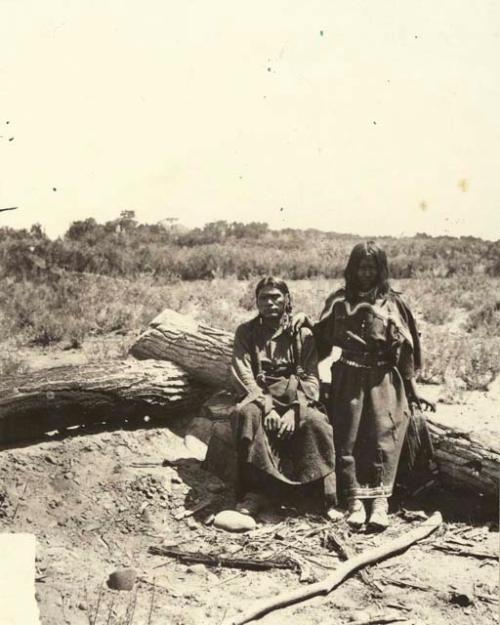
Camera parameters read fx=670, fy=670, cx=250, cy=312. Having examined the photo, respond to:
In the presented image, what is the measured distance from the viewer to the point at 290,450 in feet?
17.1

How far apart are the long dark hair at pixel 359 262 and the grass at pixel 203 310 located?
2.44m

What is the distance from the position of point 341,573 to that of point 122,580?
1.38m

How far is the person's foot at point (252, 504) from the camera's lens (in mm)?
5180

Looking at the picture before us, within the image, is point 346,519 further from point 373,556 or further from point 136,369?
point 136,369

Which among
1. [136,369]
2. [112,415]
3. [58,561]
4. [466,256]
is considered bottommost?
[58,561]

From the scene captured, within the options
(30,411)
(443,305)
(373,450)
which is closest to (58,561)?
(30,411)

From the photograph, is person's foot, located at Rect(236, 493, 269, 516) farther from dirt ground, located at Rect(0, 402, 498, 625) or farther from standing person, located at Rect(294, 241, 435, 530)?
standing person, located at Rect(294, 241, 435, 530)

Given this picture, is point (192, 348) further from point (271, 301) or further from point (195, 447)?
point (271, 301)

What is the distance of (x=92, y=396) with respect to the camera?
5.90m

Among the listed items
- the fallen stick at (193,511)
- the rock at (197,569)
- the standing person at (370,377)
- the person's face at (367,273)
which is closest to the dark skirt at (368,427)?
the standing person at (370,377)

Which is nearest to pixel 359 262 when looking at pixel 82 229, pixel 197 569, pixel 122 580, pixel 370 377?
pixel 370 377

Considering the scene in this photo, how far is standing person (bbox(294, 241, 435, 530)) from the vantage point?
17.1ft

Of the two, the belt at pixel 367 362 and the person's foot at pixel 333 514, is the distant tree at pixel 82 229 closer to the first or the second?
the belt at pixel 367 362

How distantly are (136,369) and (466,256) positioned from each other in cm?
1185
